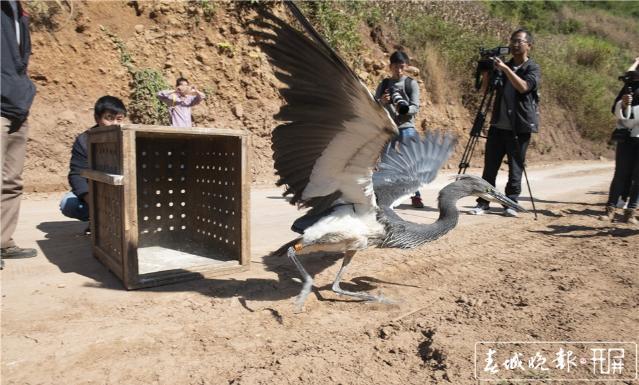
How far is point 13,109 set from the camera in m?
3.32

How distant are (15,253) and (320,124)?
2894 mm

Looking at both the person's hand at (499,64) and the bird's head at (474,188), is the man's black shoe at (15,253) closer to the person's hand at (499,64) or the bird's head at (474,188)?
the bird's head at (474,188)

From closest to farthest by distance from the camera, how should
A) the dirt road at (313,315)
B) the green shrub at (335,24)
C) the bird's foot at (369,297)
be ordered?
the dirt road at (313,315)
the bird's foot at (369,297)
the green shrub at (335,24)

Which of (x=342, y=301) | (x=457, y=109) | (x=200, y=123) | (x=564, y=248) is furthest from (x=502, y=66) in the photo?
(x=457, y=109)

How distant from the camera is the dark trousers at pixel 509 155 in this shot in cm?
589

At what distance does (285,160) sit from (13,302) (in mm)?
2023

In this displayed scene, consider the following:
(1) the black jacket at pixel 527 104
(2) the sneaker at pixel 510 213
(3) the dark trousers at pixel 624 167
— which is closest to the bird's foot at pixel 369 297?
(2) the sneaker at pixel 510 213

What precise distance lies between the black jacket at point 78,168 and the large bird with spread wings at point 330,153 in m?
2.32

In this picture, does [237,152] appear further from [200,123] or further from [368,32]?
[368,32]

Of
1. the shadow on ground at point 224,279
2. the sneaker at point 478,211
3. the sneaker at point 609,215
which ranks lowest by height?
the shadow on ground at point 224,279

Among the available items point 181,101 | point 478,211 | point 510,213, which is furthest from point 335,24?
point 510,213

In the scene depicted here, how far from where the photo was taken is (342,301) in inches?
124

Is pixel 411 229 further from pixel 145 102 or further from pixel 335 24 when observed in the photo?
pixel 335 24

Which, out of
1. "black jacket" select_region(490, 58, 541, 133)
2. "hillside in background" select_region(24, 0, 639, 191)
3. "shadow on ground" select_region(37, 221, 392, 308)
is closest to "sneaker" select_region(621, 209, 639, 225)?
"black jacket" select_region(490, 58, 541, 133)
